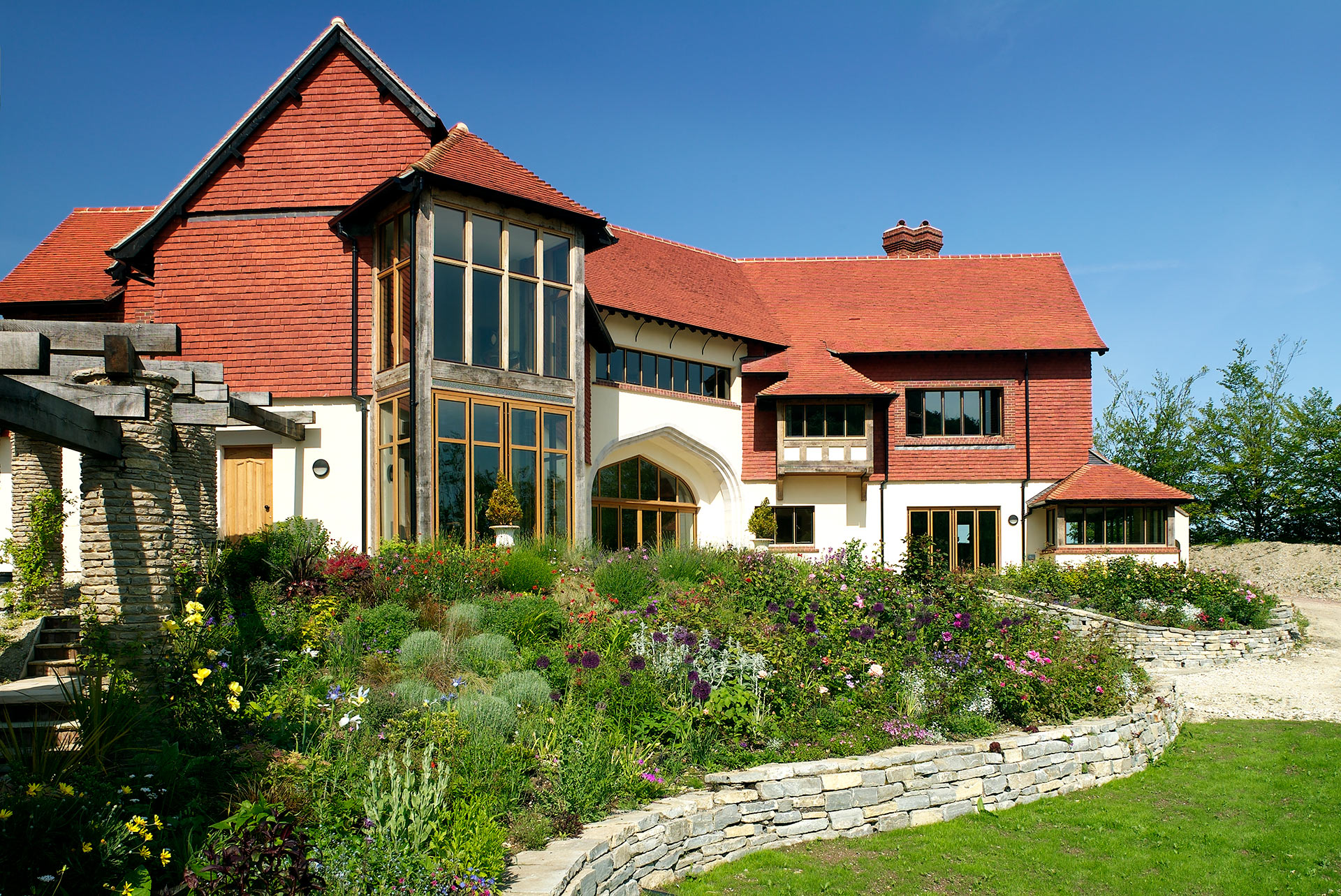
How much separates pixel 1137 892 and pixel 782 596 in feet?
16.9

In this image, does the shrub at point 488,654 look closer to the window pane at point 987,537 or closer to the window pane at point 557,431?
the window pane at point 557,431

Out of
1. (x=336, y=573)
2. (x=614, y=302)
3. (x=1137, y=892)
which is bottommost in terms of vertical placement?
(x=1137, y=892)

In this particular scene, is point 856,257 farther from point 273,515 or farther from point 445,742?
point 445,742

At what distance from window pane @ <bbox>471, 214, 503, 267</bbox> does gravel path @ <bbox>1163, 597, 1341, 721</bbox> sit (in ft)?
38.7

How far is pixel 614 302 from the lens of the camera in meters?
19.6

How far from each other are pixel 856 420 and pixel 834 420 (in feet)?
1.63

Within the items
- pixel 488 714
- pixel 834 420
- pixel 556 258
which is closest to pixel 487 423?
pixel 556 258

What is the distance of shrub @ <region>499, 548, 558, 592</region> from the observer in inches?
470

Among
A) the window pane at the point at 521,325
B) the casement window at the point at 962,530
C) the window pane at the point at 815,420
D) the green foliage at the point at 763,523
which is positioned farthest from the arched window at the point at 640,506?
the window pane at the point at 521,325

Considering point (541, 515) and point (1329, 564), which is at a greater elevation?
point (541, 515)

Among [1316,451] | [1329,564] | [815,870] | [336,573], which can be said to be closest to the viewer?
[815,870]

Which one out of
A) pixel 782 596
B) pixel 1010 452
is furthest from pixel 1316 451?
pixel 782 596

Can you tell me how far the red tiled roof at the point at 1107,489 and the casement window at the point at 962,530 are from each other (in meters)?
1.16

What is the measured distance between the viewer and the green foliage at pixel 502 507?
13984 millimetres
